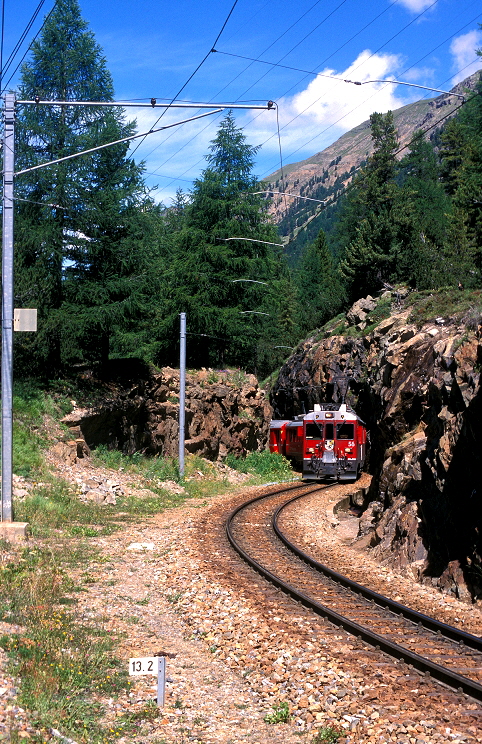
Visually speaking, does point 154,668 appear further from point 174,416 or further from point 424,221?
point 424,221

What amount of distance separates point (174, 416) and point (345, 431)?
8015 mm

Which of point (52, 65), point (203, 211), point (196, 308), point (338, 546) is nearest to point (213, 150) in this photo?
point (203, 211)

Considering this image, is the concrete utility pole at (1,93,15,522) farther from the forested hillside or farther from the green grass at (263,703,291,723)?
the green grass at (263,703,291,723)

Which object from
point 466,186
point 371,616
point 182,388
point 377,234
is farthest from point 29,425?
point 466,186

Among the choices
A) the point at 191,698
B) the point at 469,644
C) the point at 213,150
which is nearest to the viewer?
the point at 191,698

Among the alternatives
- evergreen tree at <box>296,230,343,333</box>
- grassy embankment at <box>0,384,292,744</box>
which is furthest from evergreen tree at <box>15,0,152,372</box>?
evergreen tree at <box>296,230,343,333</box>

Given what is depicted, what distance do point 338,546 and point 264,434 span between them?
24.4 m

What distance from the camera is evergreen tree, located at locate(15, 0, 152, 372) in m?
25.9

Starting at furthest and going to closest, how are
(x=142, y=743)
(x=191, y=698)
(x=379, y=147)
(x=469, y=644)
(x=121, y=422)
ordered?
(x=379, y=147), (x=121, y=422), (x=469, y=644), (x=191, y=698), (x=142, y=743)

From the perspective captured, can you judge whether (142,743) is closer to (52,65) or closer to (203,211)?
(52,65)

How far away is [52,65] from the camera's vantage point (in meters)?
26.6

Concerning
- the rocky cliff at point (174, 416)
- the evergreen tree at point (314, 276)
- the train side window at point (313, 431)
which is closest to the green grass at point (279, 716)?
the rocky cliff at point (174, 416)

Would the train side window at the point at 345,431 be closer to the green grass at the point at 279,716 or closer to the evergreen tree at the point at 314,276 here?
the green grass at the point at 279,716

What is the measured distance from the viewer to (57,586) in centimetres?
1063
